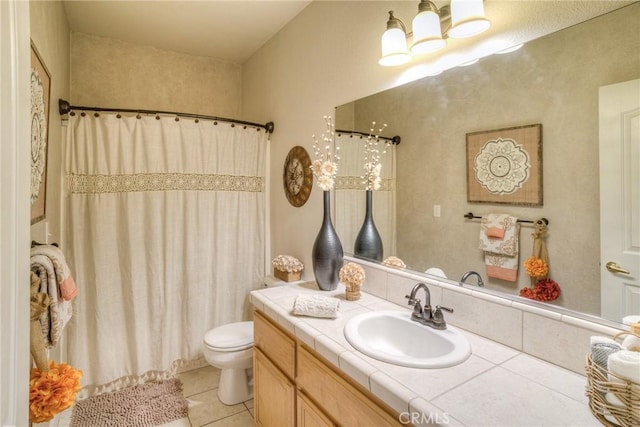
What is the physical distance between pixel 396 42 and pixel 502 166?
0.72m

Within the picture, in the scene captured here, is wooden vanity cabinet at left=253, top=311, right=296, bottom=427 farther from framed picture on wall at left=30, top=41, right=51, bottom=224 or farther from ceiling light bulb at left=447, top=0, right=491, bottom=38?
ceiling light bulb at left=447, top=0, right=491, bottom=38

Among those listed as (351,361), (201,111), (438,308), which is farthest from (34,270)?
(201,111)

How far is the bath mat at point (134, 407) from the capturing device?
1933 mm

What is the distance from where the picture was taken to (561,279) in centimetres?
105

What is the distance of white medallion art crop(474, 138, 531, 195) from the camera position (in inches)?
44.9

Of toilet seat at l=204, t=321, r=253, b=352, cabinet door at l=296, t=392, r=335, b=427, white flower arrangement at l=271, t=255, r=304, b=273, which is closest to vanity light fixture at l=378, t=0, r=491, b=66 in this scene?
white flower arrangement at l=271, t=255, r=304, b=273

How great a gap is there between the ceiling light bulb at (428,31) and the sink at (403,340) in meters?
1.16

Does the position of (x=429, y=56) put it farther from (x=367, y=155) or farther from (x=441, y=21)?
(x=367, y=155)

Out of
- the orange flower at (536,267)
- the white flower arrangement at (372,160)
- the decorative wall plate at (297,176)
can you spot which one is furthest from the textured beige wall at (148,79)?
the orange flower at (536,267)

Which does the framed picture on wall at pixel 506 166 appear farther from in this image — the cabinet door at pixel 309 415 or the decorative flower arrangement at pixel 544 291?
the cabinet door at pixel 309 415

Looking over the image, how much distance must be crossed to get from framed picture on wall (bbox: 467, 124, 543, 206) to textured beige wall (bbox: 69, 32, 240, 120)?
2.63 meters

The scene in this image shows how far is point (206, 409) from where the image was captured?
209cm

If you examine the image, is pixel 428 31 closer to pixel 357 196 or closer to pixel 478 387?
pixel 357 196

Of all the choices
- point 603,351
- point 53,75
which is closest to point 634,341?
point 603,351
